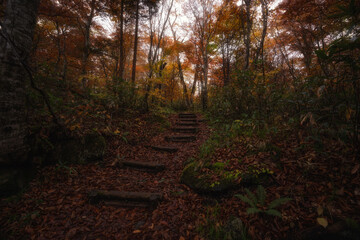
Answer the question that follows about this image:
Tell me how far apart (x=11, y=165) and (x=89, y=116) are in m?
2.33

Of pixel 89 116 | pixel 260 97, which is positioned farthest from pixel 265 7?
pixel 89 116

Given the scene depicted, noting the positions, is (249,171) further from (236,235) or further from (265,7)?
(265,7)

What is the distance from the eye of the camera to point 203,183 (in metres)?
2.83

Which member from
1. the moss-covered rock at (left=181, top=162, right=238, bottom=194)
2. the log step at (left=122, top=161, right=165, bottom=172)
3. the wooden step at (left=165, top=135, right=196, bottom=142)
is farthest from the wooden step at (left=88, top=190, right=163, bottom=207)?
the wooden step at (left=165, top=135, right=196, bottom=142)

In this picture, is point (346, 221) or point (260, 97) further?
point (260, 97)

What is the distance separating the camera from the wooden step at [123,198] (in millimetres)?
2721

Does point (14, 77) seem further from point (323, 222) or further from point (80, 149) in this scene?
point (323, 222)

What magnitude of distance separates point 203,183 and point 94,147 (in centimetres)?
323

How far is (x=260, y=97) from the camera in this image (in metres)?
5.02

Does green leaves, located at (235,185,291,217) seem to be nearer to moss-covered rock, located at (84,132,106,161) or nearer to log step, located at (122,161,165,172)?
log step, located at (122,161,165,172)

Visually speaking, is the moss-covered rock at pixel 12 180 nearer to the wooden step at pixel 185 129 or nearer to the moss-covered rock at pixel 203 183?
the moss-covered rock at pixel 203 183

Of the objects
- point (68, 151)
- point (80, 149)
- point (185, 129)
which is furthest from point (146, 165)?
point (185, 129)

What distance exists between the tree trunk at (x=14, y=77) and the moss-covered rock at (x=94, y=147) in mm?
1201

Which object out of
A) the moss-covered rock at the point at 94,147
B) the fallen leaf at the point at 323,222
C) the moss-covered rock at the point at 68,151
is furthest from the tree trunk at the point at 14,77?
the fallen leaf at the point at 323,222
